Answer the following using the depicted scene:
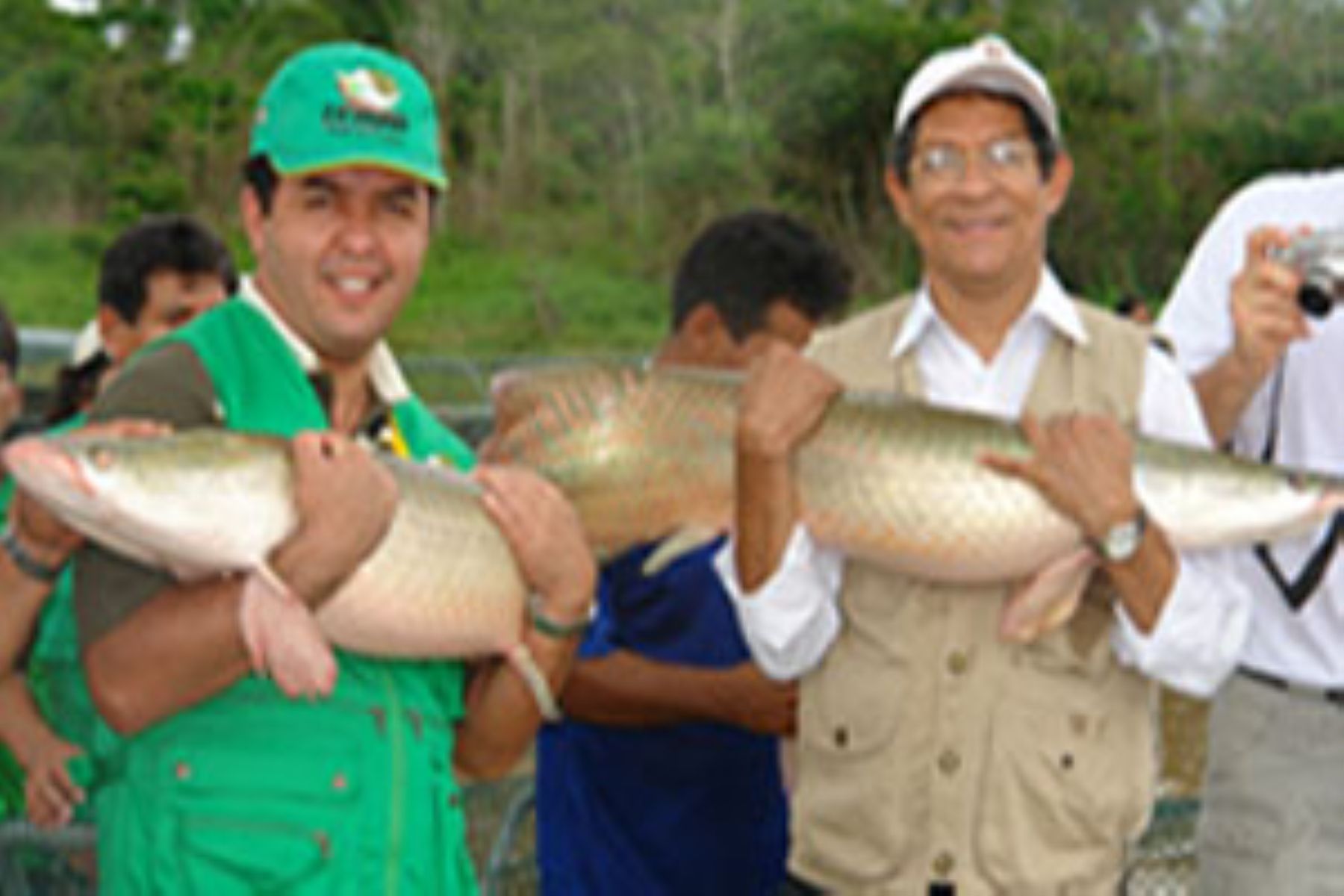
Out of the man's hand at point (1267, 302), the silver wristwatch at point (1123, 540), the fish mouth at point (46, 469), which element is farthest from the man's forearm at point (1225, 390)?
the fish mouth at point (46, 469)

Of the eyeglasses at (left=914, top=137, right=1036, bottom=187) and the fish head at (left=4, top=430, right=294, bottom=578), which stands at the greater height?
the eyeglasses at (left=914, top=137, right=1036, bottom=187)

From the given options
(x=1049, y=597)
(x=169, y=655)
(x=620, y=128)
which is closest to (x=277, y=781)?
(x=169, y=655)

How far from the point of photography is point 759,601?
9.71ft

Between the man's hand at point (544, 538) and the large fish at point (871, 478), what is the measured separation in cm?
24

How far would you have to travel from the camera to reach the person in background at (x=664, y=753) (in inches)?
154

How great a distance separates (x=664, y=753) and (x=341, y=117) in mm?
2045

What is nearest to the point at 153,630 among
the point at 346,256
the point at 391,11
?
the point at 346,256

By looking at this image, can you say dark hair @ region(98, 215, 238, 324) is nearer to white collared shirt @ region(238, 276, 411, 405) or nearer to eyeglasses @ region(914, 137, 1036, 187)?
white collared shirt @ region(238, 276, 411, 405)

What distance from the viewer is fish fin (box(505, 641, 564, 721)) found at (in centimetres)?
279

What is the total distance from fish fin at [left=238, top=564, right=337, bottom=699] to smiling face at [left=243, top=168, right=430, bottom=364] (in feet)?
1.79

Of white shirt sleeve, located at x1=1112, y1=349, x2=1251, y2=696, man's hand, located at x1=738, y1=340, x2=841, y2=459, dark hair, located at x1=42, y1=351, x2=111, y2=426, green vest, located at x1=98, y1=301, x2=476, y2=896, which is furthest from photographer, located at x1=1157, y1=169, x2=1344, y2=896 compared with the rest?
dark hair, located at x1=42, y1=351, x2=111, y2=426

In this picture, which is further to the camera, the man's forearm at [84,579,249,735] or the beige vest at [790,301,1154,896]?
the beige vest at [790,301,1154,896]

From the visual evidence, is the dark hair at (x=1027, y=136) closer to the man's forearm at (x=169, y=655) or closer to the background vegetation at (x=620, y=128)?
the man's forearm at (x=169, y=655)

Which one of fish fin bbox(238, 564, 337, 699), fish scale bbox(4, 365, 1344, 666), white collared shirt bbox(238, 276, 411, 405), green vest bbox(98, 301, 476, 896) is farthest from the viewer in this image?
white collared shirt bbox(238, 276, 411, 405)
